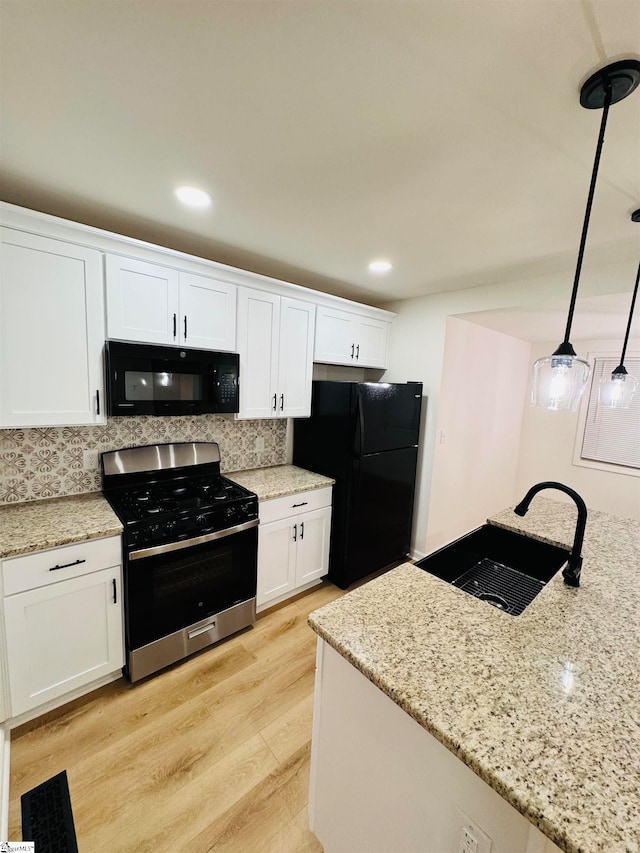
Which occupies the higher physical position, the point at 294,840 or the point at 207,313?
the point at 207,313

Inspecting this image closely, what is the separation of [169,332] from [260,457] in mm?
1279

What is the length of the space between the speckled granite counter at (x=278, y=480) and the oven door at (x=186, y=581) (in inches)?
10.7

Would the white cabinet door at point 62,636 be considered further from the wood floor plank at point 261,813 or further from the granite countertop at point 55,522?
the wood floor plank at point 261,813

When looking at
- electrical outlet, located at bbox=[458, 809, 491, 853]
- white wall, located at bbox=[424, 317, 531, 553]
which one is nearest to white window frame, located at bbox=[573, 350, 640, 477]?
white wall, located at bbox=[424, 317, 531, 553]

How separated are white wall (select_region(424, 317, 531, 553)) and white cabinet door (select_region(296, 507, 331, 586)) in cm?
104

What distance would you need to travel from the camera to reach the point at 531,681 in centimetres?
87

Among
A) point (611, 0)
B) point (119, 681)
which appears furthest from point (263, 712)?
point (611, 0)

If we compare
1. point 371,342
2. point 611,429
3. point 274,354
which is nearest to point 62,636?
point 274,354

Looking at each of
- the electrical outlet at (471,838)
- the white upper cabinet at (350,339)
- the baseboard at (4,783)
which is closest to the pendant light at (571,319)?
the electrical outlet at (471,838)

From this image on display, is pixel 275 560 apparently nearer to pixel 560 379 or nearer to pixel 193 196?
pixel 560 379

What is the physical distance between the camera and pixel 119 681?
1.90 meters

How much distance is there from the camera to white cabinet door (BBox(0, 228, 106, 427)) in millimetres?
1572

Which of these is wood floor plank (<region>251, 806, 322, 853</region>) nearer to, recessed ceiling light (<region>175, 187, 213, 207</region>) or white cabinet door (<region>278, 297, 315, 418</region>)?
white cabinet door (<region>278, 297, 315, 418</region>)

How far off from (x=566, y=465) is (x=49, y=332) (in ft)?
16.2
